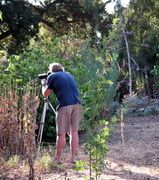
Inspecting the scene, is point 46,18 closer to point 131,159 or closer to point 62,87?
point 62,87

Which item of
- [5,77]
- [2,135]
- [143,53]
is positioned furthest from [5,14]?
[2,135]

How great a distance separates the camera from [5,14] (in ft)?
47.6

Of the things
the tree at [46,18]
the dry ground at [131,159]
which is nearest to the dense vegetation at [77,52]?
the tree at [46,18]

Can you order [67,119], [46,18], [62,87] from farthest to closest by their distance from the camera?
[46,18], [67,119], [62,87]

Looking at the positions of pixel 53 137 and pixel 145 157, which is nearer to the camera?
pixel 145 157

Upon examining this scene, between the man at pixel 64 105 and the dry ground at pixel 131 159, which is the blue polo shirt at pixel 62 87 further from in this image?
the dry ground at pixel 131 159

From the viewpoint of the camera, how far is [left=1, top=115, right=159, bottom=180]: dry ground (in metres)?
3.77

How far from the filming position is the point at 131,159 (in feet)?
15.8

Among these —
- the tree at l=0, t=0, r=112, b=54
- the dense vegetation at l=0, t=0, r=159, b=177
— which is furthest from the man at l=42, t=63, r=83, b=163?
the tree at l=0, t=0, r=112, b=54

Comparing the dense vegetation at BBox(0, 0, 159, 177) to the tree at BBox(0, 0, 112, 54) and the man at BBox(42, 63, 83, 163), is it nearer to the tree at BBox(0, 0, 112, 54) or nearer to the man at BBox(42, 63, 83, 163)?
the tree at BBox(0, 0, 112, 54)

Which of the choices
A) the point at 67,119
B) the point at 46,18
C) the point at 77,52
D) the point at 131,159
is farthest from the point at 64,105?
the point at 46,18

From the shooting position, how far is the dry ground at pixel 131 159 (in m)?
3.77

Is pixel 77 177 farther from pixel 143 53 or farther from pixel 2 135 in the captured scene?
pixel 143 53

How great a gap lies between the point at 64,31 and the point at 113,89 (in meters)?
11.1
